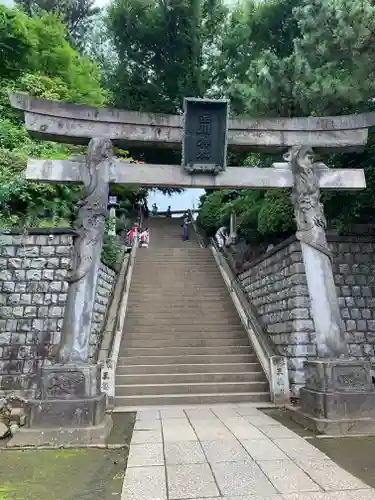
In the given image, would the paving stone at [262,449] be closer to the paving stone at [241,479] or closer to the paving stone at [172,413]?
the paving stone at [241,479]

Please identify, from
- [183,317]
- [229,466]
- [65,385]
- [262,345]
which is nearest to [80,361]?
[65,385]

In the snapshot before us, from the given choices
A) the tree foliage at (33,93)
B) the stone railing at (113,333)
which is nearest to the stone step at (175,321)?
the stone railing at (113,333)

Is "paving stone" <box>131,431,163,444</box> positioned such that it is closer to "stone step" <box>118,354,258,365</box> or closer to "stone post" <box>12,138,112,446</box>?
"stone post" <box>12,138,112,446</box>

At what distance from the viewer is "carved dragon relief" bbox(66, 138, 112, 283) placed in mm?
6391

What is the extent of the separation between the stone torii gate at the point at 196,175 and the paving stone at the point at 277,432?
55 centimetres

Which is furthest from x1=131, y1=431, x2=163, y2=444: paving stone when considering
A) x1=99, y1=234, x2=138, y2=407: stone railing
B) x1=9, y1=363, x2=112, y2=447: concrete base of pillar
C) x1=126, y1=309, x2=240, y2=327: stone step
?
x1=126, y1=309, x2=240, y2=327: stone step

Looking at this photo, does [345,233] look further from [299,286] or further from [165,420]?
[165,420]

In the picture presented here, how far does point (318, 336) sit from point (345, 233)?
10.8 ft

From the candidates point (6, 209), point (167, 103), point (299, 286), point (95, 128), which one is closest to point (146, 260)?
point (6, 209)

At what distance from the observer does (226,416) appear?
22.4ft

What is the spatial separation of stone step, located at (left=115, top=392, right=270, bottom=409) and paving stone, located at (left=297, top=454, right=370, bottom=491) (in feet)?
12.5

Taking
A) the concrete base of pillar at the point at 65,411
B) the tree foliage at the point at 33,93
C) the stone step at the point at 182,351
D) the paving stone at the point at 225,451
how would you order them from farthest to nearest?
the tree foliage at the point at 33,93 < the stone step at the point at 182,351 < the concrete base of pillar at the point at 65,411 < the paving stone at the point at 225,451

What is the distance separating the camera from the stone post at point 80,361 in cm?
539

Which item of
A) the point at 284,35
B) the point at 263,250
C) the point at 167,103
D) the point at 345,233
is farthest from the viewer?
the point at 167,103
